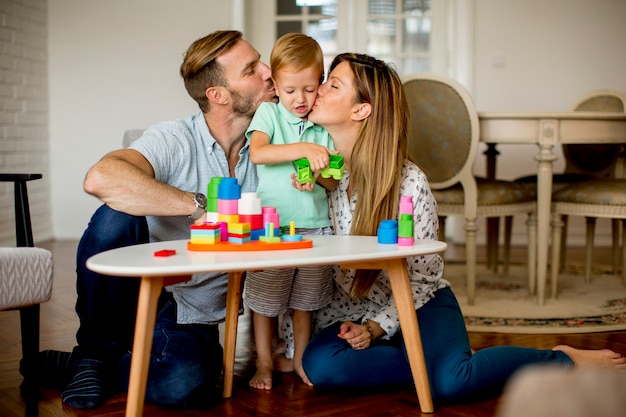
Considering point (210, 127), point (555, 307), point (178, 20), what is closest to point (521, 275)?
point (555, 307)

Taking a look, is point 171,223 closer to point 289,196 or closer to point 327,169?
point 289,196

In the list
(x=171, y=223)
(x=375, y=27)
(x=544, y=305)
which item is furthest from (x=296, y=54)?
(x=375, y=27)

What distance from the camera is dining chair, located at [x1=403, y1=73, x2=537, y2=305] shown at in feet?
10.3

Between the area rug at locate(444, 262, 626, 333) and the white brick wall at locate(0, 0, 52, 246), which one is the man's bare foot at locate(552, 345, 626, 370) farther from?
the white brick wall at locate(0, 0, 52, 246)

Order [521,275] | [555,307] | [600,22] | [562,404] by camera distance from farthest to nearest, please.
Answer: [600,22] < [521,275] < [555,307] < [562,404]

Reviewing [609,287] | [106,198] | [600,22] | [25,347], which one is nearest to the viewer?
[25,347]

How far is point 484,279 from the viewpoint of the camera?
3.86 meters

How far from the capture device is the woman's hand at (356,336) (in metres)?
2.03

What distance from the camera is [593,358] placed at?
6.47 ft

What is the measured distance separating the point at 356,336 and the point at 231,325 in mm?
336

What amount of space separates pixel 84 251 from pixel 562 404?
5.23ft

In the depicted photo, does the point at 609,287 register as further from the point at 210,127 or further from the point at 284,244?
the point at 284,244

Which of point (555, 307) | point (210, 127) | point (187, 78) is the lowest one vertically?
point (555, 307)

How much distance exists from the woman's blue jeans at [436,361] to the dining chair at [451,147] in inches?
44.9
